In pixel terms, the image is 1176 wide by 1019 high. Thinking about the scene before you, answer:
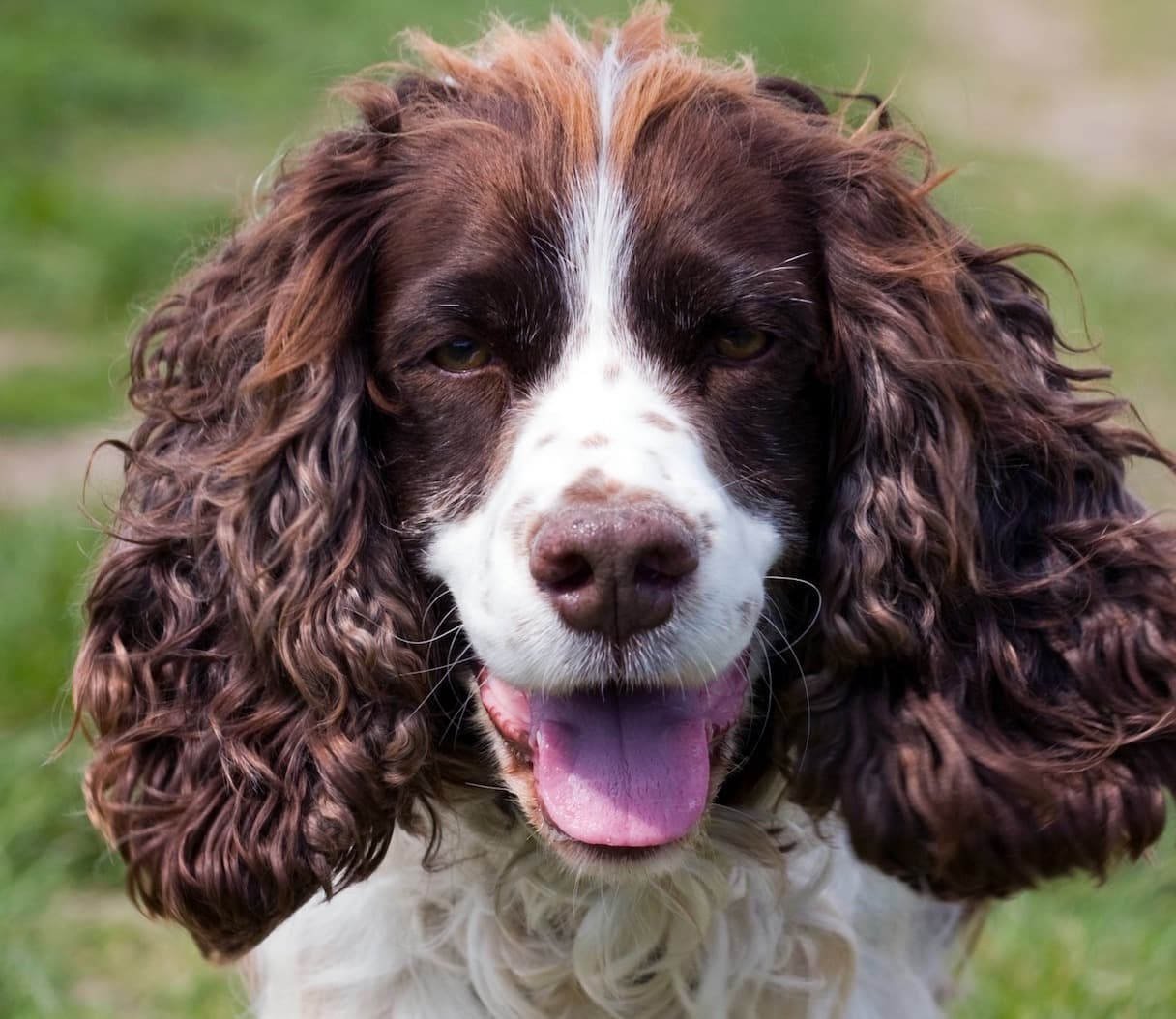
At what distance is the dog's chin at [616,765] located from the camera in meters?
2.85

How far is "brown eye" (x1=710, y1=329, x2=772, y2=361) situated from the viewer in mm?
2992

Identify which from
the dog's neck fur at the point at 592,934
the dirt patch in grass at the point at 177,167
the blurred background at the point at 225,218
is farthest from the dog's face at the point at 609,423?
the dirt patch in grass at the point at 177,167

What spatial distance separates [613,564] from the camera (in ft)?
8.69

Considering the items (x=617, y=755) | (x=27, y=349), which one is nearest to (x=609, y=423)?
(x=617, y=755)

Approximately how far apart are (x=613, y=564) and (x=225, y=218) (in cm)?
160

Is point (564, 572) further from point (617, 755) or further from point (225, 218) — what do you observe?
point (225, 218)

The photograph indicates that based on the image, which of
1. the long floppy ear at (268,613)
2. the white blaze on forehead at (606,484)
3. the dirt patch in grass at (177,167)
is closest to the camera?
the white blaze on forehead at (606,484)

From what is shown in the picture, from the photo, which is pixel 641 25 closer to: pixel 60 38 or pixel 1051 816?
pixel 1051 816

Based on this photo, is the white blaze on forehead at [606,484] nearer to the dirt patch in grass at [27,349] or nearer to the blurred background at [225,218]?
the blurred background at [225,218]

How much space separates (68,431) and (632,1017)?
16.6 ft

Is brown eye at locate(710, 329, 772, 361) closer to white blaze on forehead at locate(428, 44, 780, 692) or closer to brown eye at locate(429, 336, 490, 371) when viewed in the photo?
white blaze on forehead at locate(428, 44, 780, 692)

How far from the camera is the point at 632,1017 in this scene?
3299 mm

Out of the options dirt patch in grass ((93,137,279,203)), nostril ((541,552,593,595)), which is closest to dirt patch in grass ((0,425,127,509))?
dirt patch in grass ((93,137,279,203))

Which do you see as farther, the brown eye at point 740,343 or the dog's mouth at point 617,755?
the brown eye at point 740,343
